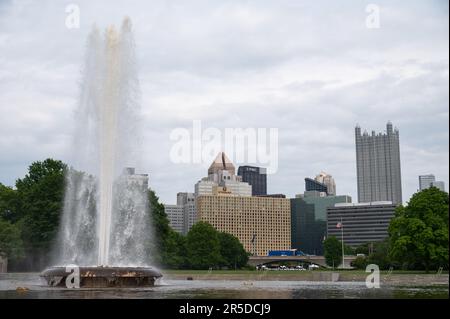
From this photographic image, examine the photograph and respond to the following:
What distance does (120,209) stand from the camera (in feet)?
146

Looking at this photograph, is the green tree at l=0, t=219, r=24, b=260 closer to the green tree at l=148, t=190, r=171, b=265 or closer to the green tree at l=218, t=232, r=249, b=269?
the green tree at l=148, t=190, r=171, b=265

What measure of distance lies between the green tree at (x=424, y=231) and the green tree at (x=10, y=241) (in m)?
42.0

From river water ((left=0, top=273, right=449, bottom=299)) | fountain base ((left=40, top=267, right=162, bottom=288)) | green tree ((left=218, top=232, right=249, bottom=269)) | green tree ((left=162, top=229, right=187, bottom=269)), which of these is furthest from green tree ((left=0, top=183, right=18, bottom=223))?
green tree ((left=218, top=232, right=249, bottom=269))

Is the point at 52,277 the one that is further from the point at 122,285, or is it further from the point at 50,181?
the point at 50,181

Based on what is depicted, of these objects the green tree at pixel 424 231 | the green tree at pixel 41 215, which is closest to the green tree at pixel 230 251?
the green tree at pixel 41 215

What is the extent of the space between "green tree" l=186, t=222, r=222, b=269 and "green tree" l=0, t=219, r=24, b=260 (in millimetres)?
48913

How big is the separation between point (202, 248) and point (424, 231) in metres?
58.0

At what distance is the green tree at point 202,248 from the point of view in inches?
4614

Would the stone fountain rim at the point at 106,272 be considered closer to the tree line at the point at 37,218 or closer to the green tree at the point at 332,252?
the tree line at the point at 37,218

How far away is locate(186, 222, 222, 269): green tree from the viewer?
117188 millimetres

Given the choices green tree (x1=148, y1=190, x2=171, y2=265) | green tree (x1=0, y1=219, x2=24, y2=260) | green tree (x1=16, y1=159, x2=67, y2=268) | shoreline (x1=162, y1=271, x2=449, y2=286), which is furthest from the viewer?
green tree (x1=148, y1=190, x2=171, y2=265)

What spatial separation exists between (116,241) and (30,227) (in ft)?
127

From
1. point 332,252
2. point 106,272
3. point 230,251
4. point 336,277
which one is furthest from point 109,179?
point 332,252

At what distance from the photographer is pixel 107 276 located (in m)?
34.7
